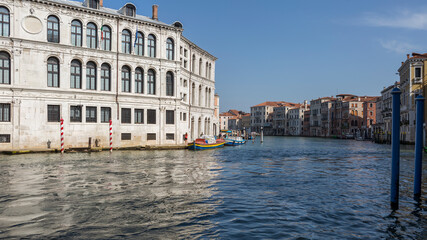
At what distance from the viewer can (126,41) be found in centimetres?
3028

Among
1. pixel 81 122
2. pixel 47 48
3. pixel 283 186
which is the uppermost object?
pixel 47 48

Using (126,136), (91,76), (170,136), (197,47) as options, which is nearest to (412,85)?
(197,47)

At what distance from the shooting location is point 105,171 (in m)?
15.1

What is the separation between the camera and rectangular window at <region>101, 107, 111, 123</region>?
2875cm

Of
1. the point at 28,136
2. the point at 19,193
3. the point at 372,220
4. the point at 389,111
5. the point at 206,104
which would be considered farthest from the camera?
the point at 389,111

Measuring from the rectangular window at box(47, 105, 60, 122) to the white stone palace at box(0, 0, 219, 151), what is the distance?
0.23ft

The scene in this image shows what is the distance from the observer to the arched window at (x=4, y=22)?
24.8 meters

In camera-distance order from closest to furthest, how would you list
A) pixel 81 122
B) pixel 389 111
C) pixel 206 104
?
pixel 81 122 → pixel 206 104 → pixel 389 111

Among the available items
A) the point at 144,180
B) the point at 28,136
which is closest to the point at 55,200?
the point at 144,180

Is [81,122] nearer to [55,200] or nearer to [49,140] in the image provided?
[49,140]

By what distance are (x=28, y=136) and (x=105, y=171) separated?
13.7 m

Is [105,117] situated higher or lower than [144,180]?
higher

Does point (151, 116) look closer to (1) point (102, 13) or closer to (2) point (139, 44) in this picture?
(2) point (139, 44)

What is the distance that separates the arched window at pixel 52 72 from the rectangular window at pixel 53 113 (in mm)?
1775
